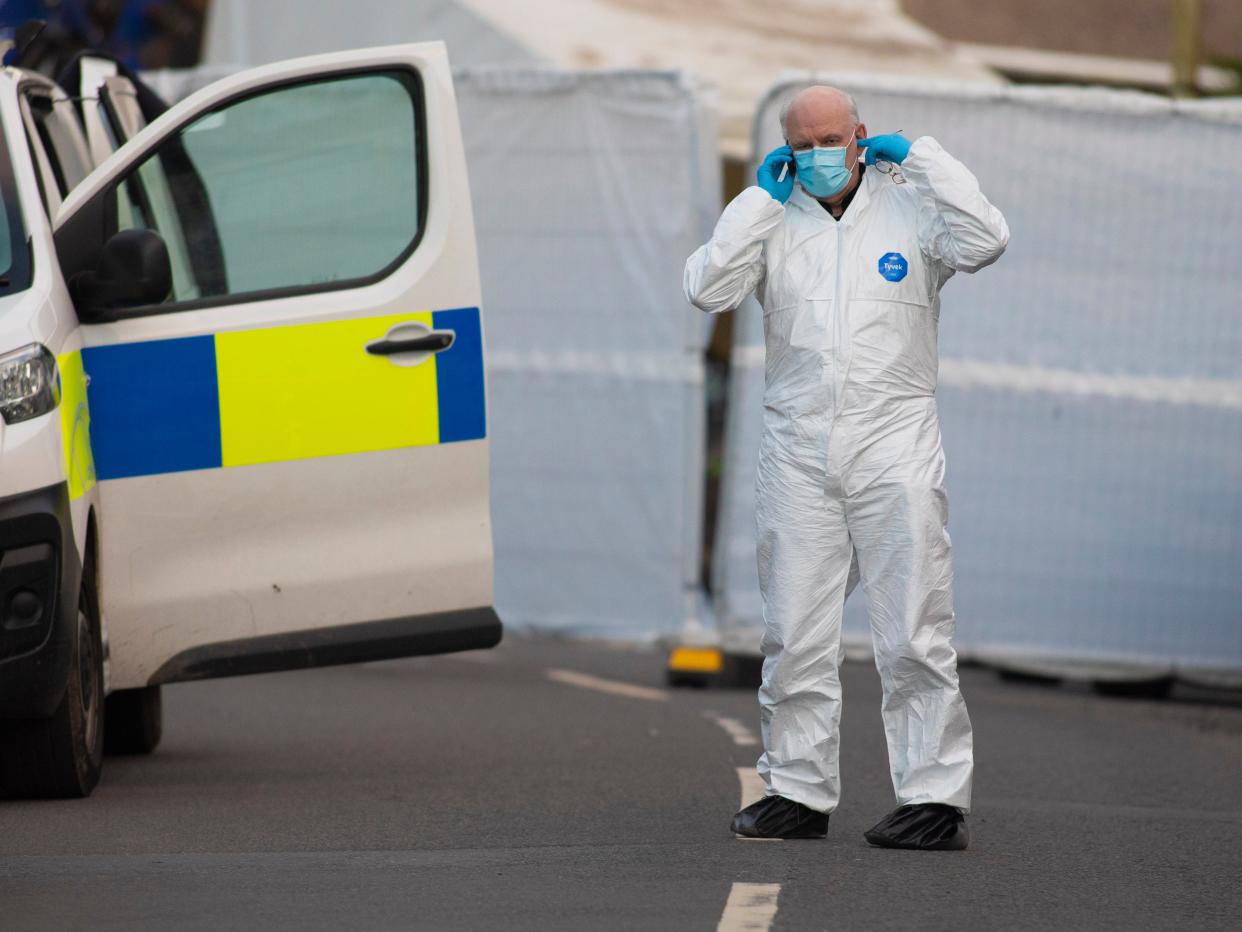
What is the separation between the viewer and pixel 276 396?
6.95 meters

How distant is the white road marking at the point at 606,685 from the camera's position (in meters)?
10.5

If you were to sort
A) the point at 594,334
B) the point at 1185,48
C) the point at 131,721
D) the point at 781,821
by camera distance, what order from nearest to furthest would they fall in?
the point at 781,821, the point at 131,721, the point at 594,334, the point at 1185,48

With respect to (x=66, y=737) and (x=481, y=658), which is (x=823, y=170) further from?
(x=481, y=658)

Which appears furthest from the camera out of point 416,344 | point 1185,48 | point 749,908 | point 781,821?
point 1185,48

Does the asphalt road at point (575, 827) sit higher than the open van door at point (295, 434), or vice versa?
the open van door at point (295, 434)

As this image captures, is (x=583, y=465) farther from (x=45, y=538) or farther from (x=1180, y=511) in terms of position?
(x=45, y=538)

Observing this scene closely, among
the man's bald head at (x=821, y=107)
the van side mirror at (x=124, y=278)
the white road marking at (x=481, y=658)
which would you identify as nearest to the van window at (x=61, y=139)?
the van side mirror at (x=124, y=278)

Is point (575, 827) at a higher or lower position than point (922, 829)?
lower

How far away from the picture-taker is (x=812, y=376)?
20.0 ft

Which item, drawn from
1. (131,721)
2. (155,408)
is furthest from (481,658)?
(155,408)

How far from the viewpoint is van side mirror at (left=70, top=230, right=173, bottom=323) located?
6.64 metres

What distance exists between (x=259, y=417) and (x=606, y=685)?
4335mm

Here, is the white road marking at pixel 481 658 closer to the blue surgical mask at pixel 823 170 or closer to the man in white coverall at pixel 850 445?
the man in white coverall at pixel 850 445

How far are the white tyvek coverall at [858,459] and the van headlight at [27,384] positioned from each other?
1.69 metres
